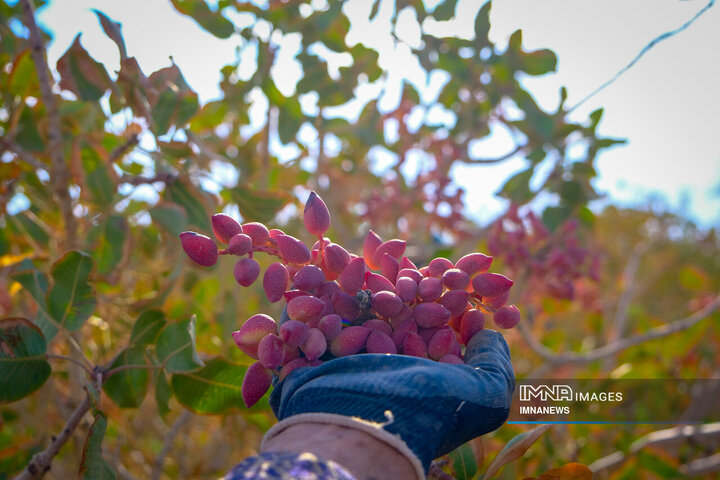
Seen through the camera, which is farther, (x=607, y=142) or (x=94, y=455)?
(x=607, y=142)

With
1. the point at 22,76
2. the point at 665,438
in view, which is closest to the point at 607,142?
the point at 665,438

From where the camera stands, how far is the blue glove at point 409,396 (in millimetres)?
633

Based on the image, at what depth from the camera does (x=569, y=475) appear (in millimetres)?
869

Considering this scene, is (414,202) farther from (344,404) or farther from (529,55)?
(344,404)

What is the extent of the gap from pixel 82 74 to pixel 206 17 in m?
0.37

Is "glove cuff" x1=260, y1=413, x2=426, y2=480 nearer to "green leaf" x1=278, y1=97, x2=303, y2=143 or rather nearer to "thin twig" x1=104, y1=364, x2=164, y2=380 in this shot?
"thin twig" x1=104, y1=364, x2=164, y2=380

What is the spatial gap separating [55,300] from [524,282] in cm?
161

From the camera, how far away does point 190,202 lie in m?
1.36

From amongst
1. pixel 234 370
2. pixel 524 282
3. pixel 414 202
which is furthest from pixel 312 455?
pixel 414 202

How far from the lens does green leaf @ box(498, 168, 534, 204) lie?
184 cm

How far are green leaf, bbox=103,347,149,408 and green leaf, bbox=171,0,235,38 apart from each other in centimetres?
89

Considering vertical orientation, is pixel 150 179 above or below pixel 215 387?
above

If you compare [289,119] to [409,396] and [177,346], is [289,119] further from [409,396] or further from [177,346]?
[409,396]

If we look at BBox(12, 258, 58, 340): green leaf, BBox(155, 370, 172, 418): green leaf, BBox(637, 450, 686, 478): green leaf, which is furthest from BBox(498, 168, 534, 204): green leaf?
BBox(12, 258, 58, 340): green leaf
